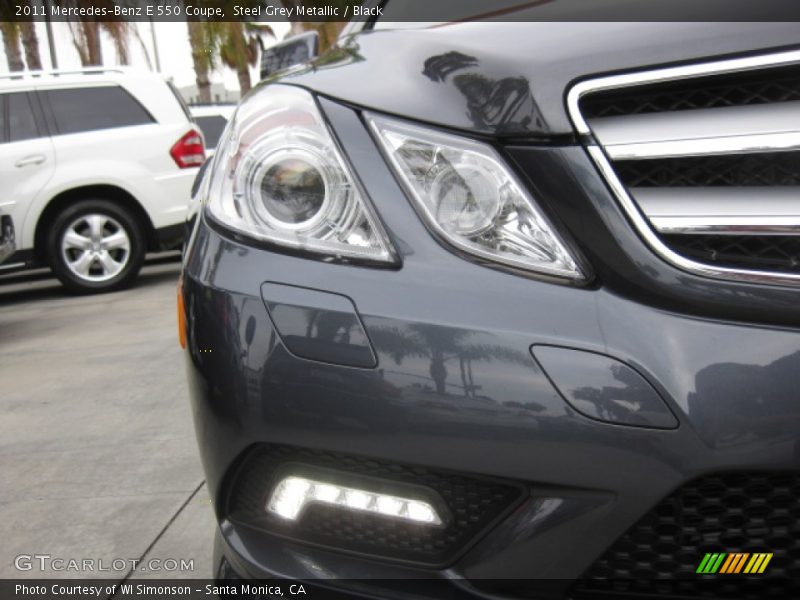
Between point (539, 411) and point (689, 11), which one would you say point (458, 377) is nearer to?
point (539, 411)

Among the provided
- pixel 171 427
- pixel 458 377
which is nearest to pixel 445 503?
pixel 458 377

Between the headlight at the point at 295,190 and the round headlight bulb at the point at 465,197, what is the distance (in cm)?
10

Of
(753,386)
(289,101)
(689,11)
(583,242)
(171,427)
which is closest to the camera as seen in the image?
(753,386)

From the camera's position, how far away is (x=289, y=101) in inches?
58.2

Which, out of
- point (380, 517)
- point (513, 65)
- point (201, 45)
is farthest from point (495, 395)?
point (201, 45)

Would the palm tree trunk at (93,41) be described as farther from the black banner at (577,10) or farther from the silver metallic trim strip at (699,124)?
the silver metallic trim strip at (699,124)

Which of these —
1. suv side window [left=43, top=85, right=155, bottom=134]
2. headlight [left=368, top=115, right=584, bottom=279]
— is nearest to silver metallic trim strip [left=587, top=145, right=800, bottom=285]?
headlight [left=368, top=115, right=584, bottom=279]

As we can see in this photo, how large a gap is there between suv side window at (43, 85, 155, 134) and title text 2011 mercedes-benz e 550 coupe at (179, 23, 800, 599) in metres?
7.17

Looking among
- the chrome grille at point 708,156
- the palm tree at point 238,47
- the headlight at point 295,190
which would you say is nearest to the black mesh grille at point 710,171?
the chrome grille at point 708,156

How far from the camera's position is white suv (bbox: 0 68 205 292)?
25.3 feet

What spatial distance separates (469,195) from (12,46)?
19.2 meters

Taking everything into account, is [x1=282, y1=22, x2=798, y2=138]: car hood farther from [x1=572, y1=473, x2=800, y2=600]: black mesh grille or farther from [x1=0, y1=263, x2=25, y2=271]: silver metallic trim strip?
[x1=0, y1=263, x2=25, y2=271]: silver metallic trim strip

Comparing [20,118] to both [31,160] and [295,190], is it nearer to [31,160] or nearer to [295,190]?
[31,160]

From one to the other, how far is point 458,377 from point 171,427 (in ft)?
8.86
